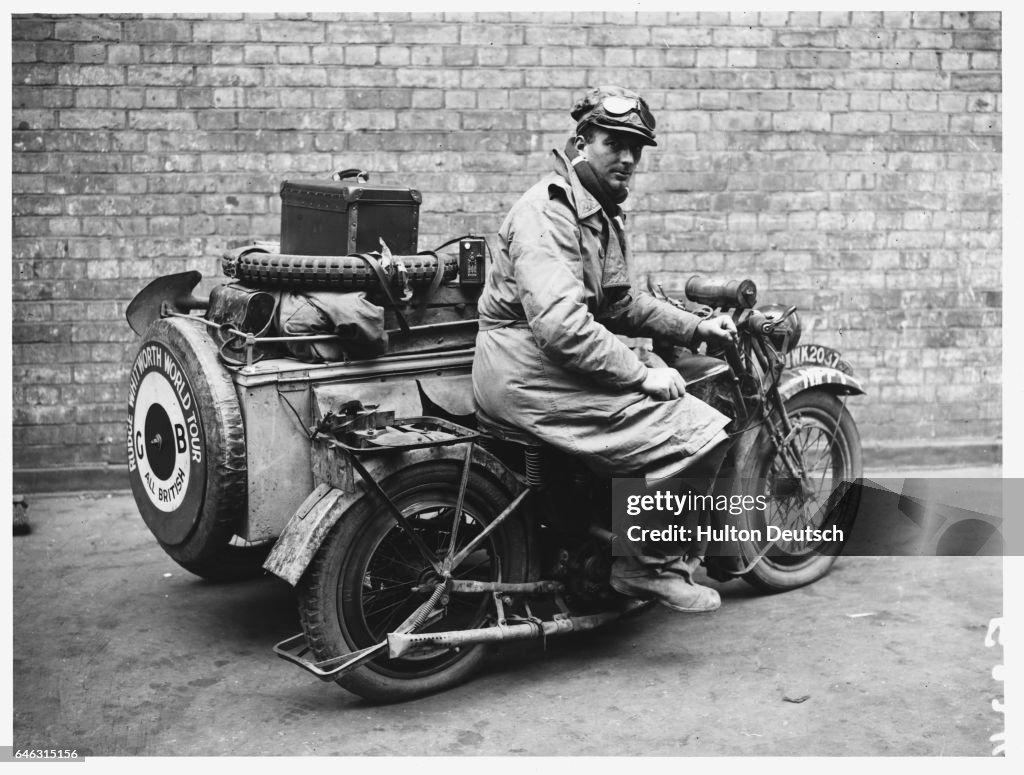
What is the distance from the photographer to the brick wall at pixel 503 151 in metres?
6.50

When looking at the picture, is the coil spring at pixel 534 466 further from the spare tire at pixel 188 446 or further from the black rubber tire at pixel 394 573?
the spare tire at pixel 188 446

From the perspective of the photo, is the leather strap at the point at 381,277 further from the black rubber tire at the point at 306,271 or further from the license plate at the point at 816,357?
the license plate at the point at 816,357

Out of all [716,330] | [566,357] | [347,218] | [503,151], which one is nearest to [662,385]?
[566,357]

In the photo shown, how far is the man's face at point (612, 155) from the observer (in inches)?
173

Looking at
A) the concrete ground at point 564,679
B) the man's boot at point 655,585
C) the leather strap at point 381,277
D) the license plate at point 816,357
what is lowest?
the concrete ground at point 564,679

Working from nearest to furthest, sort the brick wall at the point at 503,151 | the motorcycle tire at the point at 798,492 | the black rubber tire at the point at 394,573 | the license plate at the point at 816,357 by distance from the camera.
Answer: the black rubber tire at the point at 394,573
the motorcycle tire at the point at 798,492
the license plate at the point at 816,357
the brick wall at the point at 503,151

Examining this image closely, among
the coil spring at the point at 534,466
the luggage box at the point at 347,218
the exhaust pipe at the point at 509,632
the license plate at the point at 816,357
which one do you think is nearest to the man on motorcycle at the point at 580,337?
the coil spring at the point at 534,466

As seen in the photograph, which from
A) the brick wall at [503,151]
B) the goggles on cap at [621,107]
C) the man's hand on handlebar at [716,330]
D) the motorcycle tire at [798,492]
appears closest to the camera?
the goggles on cap at [621,107]

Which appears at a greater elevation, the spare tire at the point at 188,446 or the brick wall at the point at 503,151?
the brick wall at the point at 503,151

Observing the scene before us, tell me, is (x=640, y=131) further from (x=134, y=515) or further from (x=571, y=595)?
(x=134, y=515)

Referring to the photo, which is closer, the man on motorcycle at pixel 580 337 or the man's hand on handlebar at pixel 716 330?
the man on motorcycle at pixel 580 337

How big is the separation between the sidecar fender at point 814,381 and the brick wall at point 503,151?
162 centimetres

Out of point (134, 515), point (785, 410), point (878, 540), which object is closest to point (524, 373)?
point (785, 410)

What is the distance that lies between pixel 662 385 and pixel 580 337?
1.30 ft
